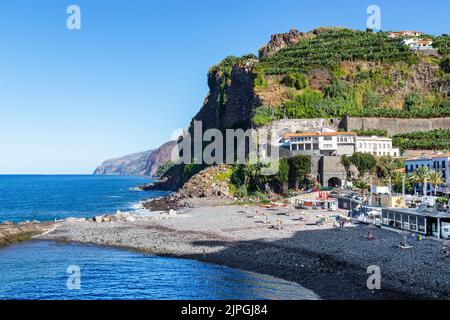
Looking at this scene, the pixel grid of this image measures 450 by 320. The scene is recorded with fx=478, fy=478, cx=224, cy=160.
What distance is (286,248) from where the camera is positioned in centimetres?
3553

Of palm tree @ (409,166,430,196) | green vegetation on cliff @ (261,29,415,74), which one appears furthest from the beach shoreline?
green vegetation on cliff @ (261,29,415,74)

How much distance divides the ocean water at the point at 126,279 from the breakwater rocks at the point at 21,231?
7452 mm

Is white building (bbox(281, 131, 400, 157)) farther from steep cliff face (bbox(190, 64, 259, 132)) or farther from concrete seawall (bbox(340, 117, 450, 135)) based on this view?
steep cliff face (bbox(190, 64, 259, 132))

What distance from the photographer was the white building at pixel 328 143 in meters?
74.8

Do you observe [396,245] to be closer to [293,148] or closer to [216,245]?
[216,245]

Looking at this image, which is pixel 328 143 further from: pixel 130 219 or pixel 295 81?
pixel 130 219

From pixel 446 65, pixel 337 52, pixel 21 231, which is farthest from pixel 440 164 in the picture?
pixel 21 231

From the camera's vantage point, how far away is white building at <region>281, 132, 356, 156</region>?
7481 cm

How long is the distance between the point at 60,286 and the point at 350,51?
87.7 meters

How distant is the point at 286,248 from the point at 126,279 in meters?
12.1

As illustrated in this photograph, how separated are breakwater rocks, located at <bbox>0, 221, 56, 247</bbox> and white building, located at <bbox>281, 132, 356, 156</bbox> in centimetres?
3946

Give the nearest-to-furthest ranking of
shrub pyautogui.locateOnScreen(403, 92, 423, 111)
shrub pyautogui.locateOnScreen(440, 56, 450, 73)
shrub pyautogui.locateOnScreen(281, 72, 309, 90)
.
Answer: shrub pyautogui.locateOnScreen(403, 92, 423, 111) < shrub pyautogui.locateOnScreen(281, 72, 309, 90) < shrub pyautogui.locateOnScreen(440, 56, 450, 73)

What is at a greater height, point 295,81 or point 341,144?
point 295,81

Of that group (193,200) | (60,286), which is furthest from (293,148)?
(60,286)
